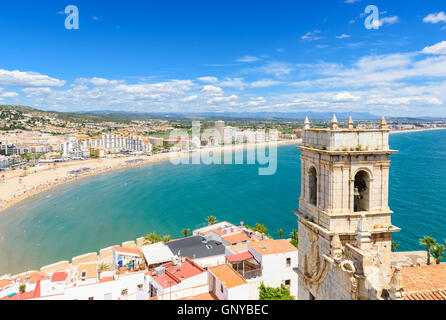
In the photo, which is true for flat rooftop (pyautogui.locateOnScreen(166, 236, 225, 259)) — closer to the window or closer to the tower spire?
the window

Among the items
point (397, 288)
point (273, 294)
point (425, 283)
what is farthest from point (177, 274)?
point (397, 288)

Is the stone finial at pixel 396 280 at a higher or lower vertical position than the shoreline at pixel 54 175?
higher

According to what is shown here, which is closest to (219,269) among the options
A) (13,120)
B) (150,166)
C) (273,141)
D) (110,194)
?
(110,194)

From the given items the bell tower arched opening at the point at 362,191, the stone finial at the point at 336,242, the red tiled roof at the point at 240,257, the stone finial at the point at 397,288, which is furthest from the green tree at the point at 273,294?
the stone finial at the point at 397,288

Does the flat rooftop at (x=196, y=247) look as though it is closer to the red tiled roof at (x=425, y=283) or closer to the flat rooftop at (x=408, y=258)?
the flat rooftop at (x=408, y=258)

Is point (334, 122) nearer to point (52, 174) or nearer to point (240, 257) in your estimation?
point (240, 257)

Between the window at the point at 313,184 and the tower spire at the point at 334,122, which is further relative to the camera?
the window at the point at 313,184
